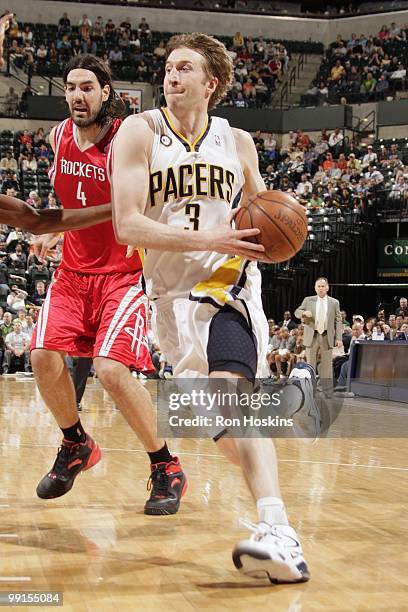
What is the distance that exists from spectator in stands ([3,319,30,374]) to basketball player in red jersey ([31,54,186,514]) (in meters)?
10.9

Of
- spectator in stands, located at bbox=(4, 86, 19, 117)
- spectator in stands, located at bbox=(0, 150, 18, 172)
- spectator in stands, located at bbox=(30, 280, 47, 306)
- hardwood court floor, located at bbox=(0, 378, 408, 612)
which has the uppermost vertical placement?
spectator in stands, located at bbox=(4, 86, 19, 117)

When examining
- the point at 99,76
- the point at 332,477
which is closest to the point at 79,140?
the point at 99,76

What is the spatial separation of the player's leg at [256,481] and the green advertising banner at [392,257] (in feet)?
56.8

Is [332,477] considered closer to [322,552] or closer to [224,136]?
[322,552]

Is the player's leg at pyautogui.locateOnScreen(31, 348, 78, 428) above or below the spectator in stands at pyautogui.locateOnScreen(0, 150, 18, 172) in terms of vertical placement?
below

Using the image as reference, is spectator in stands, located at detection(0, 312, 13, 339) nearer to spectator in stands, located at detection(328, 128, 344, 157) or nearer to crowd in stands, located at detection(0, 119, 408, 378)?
crowd in stands, located at detection(0, 119, 408, 378)

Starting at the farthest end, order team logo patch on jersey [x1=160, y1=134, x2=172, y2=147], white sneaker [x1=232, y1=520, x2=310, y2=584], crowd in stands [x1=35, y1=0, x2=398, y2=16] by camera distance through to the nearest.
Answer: crowd in stands [x1=35, y1=0, x2=398, y2=16], team logo patch on jersey [x1=160, y1=134, x2=172, y2=147], white sneaker [x1=232, y1=520, x2=310, y2=584]

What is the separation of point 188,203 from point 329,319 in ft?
27.0

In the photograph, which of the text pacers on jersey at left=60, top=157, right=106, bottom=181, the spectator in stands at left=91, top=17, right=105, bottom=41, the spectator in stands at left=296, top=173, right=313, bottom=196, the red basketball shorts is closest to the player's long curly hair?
the text pacers on jersey at left=60, top=157, right=106, bottom=181

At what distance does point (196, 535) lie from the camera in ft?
11.9

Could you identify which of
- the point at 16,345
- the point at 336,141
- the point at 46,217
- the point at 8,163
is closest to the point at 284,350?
the point at 16,345

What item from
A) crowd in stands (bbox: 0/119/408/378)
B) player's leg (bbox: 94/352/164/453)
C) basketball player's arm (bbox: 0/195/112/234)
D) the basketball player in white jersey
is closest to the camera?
the basketball player in white jersey

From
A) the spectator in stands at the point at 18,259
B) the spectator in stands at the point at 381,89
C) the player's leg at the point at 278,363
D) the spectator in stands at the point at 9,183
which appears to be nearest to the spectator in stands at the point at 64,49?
the spectator in stands at the point at 9,183

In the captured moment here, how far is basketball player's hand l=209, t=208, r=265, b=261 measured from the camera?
9.50 ft
